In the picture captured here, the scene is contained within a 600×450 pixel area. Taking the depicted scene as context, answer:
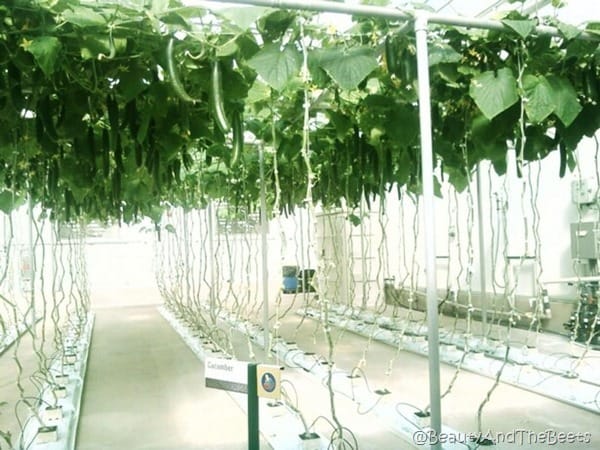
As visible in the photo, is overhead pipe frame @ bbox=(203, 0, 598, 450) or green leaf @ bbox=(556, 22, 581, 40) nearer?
overhead pipe frame @ bbox=(203, 0, 598, 450)

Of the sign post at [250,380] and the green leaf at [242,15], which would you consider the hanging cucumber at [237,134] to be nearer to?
the green leaf at [242,15]

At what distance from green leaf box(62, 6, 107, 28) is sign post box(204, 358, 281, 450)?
2.82ft

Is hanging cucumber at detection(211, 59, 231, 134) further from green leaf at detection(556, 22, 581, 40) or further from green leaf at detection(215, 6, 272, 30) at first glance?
green leaf at detection(556, 22, 581, 40)

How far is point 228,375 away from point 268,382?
122mm

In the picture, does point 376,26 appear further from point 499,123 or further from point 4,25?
point 4,25

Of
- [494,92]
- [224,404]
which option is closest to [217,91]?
[494,92]

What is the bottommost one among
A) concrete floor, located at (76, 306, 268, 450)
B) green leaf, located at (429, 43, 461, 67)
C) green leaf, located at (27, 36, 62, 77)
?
concrete floor, located at (76, 306, 268, 450)

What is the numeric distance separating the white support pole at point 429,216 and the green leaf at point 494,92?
0.26 meters

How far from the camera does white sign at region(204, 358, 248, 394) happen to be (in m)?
1.24

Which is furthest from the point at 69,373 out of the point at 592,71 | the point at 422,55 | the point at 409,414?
the point at 592,71

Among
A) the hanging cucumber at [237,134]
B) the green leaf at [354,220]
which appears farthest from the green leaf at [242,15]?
the green leaf at [354,220]

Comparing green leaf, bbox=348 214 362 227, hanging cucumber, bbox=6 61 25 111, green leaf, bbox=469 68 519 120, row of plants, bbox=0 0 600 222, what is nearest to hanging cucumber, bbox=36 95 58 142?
row of plants, bbox=0 0 600 222

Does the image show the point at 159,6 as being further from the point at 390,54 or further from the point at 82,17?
the point at 390,54

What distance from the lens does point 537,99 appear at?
140 cm
